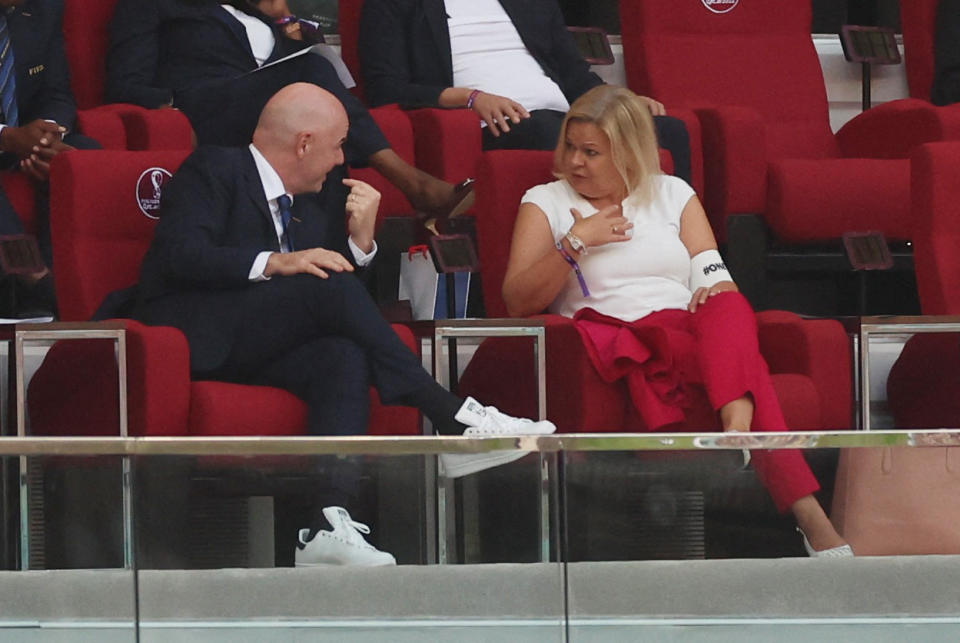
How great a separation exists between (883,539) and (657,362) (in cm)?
→ 61

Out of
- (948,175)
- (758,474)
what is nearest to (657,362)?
(948,175)

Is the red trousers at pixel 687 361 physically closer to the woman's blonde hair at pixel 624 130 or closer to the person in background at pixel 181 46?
the woman's blonde hair at pixel 624 130

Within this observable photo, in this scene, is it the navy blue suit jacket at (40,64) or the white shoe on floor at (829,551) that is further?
the navy blue suit jacket at (40,64)

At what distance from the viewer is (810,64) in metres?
2.91

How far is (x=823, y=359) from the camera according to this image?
2.02m

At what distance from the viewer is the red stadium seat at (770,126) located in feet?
8.17

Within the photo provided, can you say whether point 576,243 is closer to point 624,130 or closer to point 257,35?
point 624,130

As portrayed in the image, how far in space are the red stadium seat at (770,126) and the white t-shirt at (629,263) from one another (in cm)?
36

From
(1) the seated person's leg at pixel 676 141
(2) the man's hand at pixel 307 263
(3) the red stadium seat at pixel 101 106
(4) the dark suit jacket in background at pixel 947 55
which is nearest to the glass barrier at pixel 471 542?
(2) the man's hand at pixel 307 263

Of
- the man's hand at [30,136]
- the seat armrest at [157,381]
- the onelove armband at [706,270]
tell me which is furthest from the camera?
the man's hand at [30,136]

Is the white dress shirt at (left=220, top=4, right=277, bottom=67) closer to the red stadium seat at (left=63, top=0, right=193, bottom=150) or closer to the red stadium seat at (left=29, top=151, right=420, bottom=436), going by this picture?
the red stadium seat at (left=63, top=0, right=193, bottom=150)

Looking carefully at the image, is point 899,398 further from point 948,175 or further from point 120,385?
point 120,385

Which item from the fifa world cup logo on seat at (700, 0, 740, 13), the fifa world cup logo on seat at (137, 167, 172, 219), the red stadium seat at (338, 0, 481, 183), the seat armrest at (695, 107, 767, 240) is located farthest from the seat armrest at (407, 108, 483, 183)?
the fifa world cup logo on seat at (700, 0, 740, 13)

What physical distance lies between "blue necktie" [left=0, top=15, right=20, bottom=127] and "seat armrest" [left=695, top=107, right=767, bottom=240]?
0.99m
